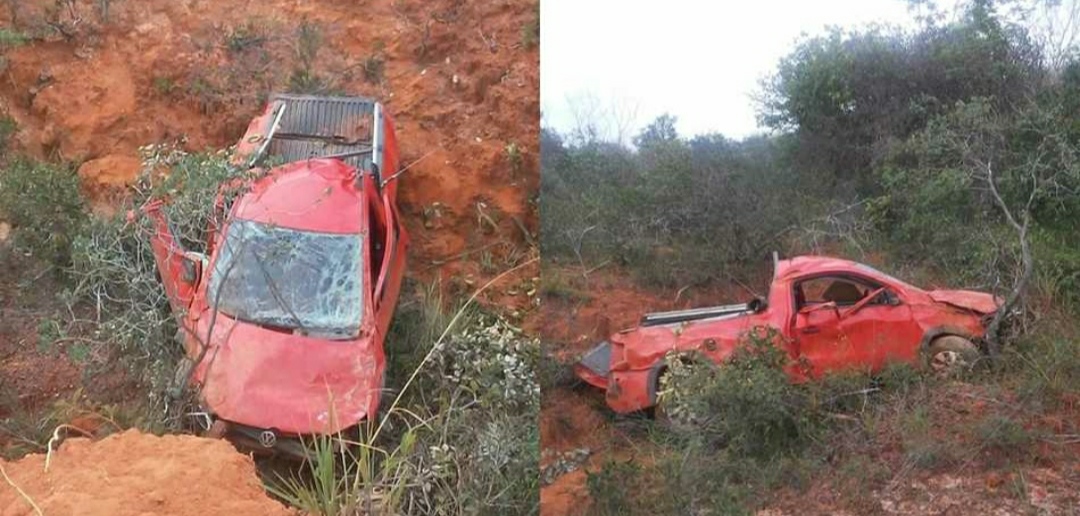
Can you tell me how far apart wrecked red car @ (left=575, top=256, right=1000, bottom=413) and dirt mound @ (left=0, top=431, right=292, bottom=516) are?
57.0 inches

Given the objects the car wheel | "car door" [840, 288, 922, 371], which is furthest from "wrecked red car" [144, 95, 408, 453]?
the car wheel

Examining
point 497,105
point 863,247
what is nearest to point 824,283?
point 863,247

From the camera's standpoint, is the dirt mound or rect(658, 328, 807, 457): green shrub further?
the dirt mound

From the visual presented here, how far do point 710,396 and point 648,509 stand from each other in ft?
1.38

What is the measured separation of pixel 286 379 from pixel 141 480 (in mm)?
712

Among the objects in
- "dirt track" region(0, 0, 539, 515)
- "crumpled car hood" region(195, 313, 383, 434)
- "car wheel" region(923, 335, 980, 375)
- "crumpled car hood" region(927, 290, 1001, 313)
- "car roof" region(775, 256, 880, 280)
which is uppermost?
"dirt track" region(0, 0, 539, 515)

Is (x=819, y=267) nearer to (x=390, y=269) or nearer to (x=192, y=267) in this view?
(x=390, y=269)

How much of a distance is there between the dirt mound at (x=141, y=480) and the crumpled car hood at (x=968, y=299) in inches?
95.8

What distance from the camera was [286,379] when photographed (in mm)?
5031

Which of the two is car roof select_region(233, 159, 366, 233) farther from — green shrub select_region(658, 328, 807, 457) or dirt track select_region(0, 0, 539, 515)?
green shrub select_region(658, 328, 807, 457)

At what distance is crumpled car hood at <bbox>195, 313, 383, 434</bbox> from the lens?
193 inches

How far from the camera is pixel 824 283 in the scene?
156 inches

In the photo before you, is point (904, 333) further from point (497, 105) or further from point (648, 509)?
point (497, 105)

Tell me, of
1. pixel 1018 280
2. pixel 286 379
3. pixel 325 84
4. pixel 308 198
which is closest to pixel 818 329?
pixel 1018 280
